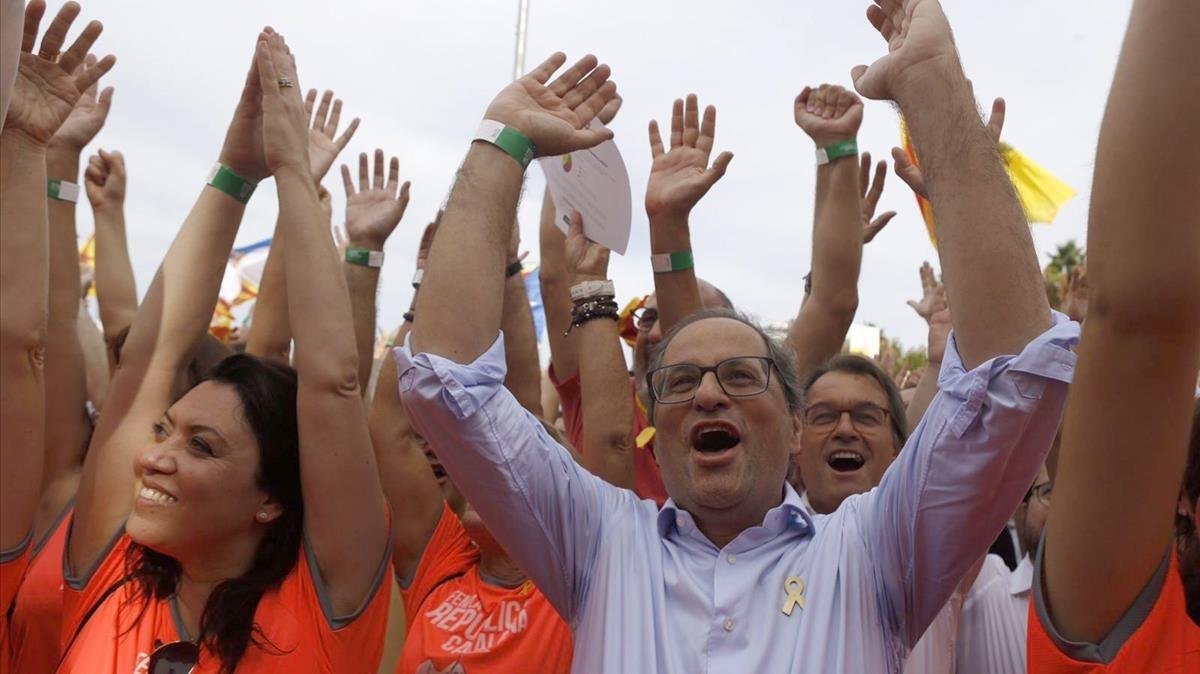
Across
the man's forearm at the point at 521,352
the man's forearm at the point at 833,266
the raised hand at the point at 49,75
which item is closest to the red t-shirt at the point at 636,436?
the man's forearm at the point at 521,352

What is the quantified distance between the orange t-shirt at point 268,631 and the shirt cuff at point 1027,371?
59.2 inches

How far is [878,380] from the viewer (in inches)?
148

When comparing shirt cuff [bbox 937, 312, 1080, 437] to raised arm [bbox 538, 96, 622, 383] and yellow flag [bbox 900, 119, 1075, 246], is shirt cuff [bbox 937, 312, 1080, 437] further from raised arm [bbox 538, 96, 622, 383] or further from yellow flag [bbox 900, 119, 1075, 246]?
yellow flag [bbox 900, 119, 1075, 246]

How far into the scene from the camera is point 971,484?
6.70ft

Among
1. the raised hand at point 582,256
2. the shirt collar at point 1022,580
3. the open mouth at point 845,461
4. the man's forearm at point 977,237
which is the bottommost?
the shirt collar at point 1022,580

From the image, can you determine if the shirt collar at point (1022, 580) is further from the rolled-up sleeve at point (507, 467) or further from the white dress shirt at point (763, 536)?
the rolled-up sleeve at point (507, 467)

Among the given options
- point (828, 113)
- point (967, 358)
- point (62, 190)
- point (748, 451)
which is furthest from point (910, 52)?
point (62, 190)

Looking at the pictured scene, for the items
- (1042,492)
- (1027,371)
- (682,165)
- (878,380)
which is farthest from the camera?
(1042,492)

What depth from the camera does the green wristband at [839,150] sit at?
3.92 m

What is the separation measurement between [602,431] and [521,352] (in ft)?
2.58

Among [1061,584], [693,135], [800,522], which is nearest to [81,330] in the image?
[693,135]

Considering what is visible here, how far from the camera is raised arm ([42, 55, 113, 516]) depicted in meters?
3.30

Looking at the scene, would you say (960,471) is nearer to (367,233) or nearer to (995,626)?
(995,626)

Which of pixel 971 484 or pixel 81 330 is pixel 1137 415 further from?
pixel 81 330
